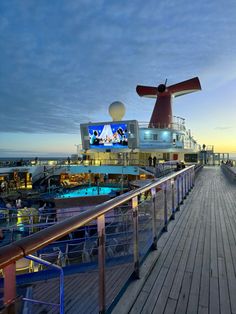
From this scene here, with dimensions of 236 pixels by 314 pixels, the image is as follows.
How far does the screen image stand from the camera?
78.2ft

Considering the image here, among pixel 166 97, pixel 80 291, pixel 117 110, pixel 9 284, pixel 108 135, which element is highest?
pixel 166 97

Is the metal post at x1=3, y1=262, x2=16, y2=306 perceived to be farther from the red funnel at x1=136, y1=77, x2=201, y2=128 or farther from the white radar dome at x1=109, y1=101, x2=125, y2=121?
the red funnel at x1=136, y1=77, x2=201, y2=128

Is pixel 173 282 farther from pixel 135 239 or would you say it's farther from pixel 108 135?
pixel 108 135

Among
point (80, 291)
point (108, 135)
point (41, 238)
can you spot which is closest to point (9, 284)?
point (41, 238)

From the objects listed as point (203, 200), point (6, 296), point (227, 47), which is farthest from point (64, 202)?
point (227, 47)

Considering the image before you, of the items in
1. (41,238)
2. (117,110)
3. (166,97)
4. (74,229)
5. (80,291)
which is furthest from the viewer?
(166,97)

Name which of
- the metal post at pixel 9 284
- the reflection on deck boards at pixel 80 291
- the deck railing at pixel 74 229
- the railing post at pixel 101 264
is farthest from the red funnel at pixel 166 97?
the metal post at pixel 9 284

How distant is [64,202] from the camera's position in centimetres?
1016

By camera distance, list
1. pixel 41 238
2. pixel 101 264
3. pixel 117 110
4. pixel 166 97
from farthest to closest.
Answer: pixel 166 97 → pixel 117 110 → pixel 101 264 → pixel 41 238

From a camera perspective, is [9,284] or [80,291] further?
[80,291]

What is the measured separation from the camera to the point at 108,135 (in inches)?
973

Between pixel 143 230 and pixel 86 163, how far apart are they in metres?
22.6

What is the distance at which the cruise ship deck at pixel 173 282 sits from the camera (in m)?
1.86

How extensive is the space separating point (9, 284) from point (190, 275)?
7.27 feet
